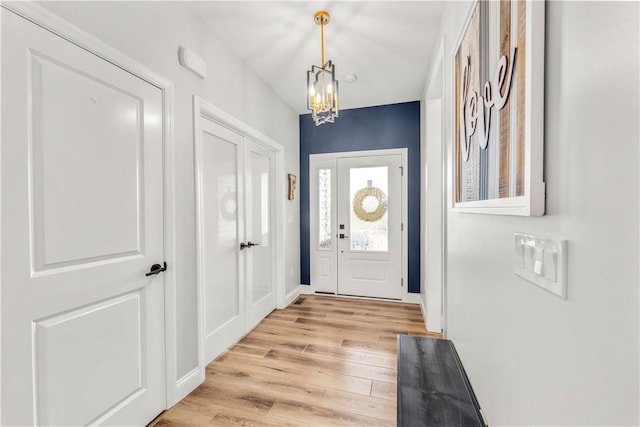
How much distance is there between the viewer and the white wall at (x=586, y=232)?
15.7 inches

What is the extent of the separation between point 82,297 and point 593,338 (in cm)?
180

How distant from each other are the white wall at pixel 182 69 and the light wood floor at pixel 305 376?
326mm

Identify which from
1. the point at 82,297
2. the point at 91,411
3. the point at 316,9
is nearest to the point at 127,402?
the point at 91,411

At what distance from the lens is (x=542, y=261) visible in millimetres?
621

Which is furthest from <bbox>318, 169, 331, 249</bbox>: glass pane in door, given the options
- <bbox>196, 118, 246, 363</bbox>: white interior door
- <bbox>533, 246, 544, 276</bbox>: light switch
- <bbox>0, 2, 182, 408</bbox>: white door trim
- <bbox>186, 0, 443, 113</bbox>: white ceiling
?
<bbox>533, 246, 544, 276</bbox>: light switch

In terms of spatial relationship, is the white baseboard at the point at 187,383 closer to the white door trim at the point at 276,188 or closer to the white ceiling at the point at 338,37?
the white door trim at the point at 276,188

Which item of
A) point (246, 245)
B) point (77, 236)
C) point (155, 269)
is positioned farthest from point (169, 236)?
point (246, 245)

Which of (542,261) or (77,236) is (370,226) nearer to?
(77,236)

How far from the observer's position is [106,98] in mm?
1447

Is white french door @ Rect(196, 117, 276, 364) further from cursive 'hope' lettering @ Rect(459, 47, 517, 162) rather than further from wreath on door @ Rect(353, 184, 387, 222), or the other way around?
cursive 'hope' lettering @ Rect(459, 47, 517, 162)

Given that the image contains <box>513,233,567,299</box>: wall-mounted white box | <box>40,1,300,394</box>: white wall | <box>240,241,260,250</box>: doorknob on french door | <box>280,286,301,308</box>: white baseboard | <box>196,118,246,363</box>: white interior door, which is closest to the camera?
<box>513,233,567,299</box>: wall-mounted white box

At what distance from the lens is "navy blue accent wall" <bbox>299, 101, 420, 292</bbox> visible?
3809 millimetres

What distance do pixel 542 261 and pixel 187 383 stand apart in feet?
7.24

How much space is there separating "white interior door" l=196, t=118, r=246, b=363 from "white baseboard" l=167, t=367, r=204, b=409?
26 cm
